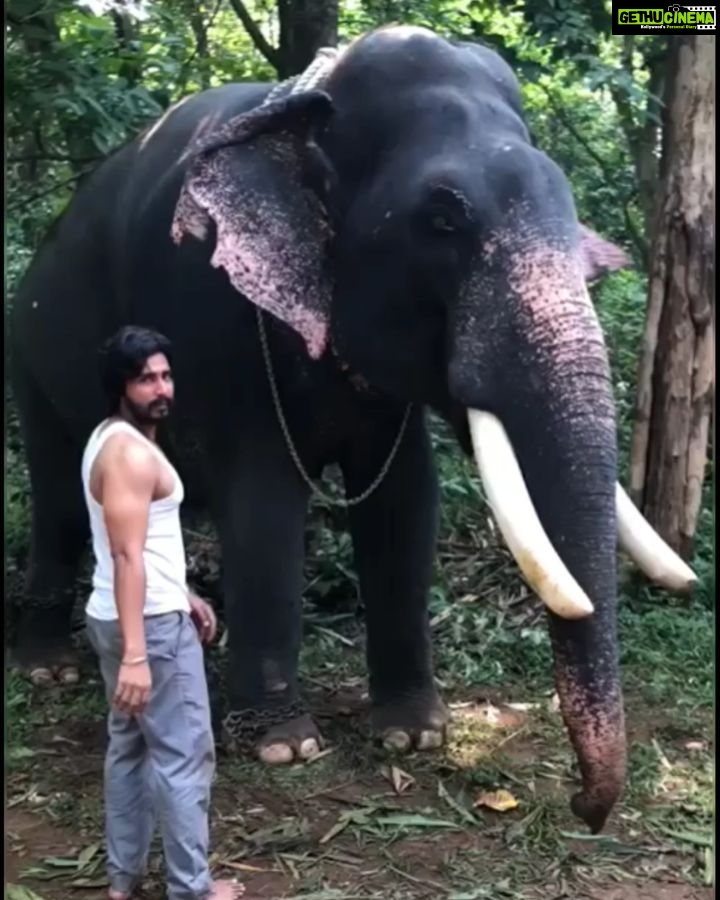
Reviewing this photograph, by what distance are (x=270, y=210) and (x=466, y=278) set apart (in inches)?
25.9

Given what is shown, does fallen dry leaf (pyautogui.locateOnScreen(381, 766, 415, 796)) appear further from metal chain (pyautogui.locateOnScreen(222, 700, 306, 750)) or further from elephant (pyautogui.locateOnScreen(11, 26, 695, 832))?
metal chain (pyautogui.locateOnScreen(222, 700, 306, 750))

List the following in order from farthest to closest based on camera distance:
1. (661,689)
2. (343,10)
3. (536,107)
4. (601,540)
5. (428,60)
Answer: (536,107) → (343,10) → (661,689) → (428,60) → (601,540)

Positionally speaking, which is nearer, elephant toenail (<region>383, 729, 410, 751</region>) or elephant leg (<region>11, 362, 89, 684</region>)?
elephant toenail (<region>383, 729, 410, 751</region>)

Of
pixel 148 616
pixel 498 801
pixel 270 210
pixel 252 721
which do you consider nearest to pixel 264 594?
pixel 252 721

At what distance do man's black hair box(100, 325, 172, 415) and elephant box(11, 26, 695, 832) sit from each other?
0.66 metres

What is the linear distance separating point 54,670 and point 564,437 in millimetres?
2702

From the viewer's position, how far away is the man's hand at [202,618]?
3.46 metres

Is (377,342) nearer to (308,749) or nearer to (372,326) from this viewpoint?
(372,326)

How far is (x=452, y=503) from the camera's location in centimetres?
650

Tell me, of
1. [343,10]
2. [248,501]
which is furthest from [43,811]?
[343,10]

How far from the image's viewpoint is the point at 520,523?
3223 millimetres

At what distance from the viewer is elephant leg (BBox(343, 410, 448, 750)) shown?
4398mm

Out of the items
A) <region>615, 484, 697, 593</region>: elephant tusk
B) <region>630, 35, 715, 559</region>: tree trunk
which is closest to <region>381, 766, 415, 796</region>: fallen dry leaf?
<region>615, 484, 697, 593</region>: elephant tusk

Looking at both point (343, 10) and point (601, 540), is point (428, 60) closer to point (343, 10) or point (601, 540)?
point (601, 540)
